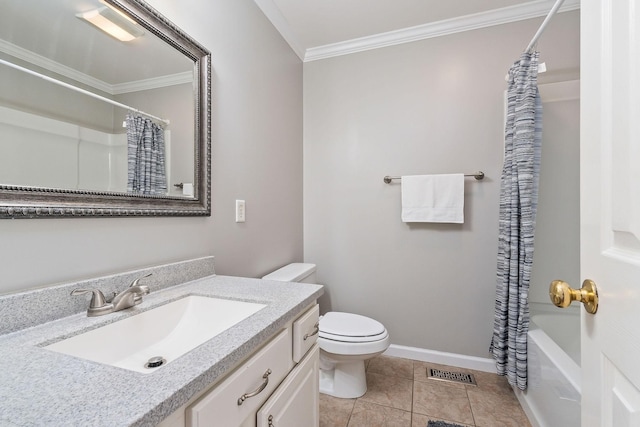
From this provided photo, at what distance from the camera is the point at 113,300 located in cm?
80

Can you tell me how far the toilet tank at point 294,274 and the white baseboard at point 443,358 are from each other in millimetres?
852

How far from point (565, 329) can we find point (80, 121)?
2524 millimetres

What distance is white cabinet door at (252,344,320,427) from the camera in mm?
741

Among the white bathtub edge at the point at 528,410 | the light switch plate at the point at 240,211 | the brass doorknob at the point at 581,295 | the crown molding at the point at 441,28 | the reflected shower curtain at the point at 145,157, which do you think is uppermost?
the crown molding at the point at 441,28

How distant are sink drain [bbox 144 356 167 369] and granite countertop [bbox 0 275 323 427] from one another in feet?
0.50

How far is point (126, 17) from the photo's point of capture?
943 millimetres

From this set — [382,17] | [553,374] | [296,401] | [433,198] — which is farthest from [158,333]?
[382,17]

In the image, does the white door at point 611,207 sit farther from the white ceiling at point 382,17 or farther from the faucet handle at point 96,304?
the white ceiling at point 382,17

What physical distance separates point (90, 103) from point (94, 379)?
783mm

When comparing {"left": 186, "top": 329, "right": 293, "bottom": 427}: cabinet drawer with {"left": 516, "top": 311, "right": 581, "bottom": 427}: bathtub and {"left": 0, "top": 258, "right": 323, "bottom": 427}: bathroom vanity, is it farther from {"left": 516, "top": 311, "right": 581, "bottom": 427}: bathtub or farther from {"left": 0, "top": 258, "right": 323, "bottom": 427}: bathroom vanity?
{"left": 516, "top": 311, "right": 581, "bottom": 427}: bathtub

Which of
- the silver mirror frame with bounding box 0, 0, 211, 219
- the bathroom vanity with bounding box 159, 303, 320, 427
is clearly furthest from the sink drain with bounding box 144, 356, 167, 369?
the silver mirror frame with bounding box 0, 0, 211, 219

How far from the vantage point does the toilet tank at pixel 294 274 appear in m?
1.67

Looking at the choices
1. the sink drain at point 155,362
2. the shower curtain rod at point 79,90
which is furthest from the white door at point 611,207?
the shower curtain rod at point 79,90

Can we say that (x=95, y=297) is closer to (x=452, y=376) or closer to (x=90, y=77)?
(x=90, y=77)
